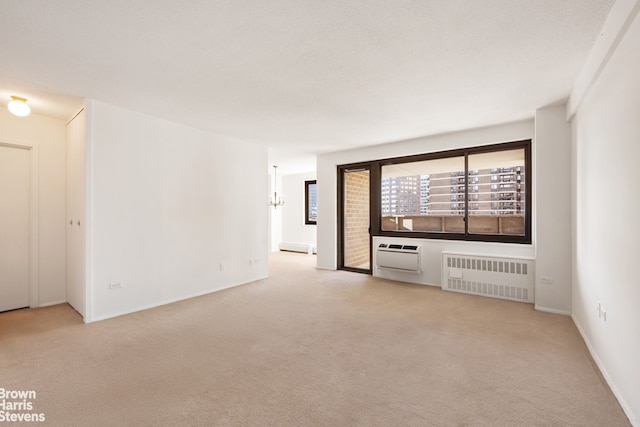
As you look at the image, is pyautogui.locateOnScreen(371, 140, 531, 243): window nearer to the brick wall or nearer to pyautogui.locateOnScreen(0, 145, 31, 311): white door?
the brick wall

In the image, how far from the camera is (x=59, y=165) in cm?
409

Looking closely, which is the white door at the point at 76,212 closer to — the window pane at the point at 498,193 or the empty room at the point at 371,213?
the empty room at the point at 371,213

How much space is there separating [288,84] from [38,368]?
322 centimetres

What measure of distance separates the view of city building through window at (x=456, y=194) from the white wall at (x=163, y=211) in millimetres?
2608

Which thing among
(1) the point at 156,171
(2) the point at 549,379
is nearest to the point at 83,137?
(1) the point at 156,171

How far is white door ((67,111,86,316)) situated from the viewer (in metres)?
3.47

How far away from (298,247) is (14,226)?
628 cm

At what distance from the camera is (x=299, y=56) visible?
2428 mm

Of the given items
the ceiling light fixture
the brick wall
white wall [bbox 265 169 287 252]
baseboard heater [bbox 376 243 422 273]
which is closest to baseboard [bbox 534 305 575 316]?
baseboard heater [bbox 376 243 422 273]

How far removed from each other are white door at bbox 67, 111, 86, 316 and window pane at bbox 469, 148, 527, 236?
535cm

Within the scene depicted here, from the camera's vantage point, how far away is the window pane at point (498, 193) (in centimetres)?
434

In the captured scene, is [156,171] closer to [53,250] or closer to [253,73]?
[53,250]

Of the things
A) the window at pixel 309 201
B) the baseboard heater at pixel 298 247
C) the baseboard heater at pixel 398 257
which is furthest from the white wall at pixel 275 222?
the baseboard heater at pixel 398 257

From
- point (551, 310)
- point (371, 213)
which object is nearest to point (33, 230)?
point (371, 213)
